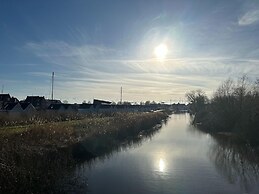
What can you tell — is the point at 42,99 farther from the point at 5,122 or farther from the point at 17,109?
the point at 5,122

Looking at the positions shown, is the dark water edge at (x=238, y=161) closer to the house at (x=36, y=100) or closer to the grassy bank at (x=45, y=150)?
the grassy bank at (x=45, y=150)

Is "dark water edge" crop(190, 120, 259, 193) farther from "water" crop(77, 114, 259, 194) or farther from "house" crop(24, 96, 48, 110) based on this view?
"house" crop(24, 96, 48, 110)

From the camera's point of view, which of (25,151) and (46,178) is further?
(25,151)

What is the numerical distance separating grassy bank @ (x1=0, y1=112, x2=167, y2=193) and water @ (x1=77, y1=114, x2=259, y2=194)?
143 centimetres

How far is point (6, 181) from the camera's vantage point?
38.8ft

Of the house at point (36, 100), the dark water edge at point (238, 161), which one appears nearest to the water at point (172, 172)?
the dark water edge at point (238, 161)

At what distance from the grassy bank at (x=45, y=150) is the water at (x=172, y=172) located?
1.43 metres

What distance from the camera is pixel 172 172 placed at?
19453 mm

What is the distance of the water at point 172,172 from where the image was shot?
52.3ft

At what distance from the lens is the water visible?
15954 mm

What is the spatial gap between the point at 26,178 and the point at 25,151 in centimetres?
327

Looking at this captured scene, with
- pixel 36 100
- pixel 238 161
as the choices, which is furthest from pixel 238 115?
pixel 36 100

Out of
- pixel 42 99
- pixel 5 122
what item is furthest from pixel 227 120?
pixel 42 99

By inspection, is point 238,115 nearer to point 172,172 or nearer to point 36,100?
point 172,172
